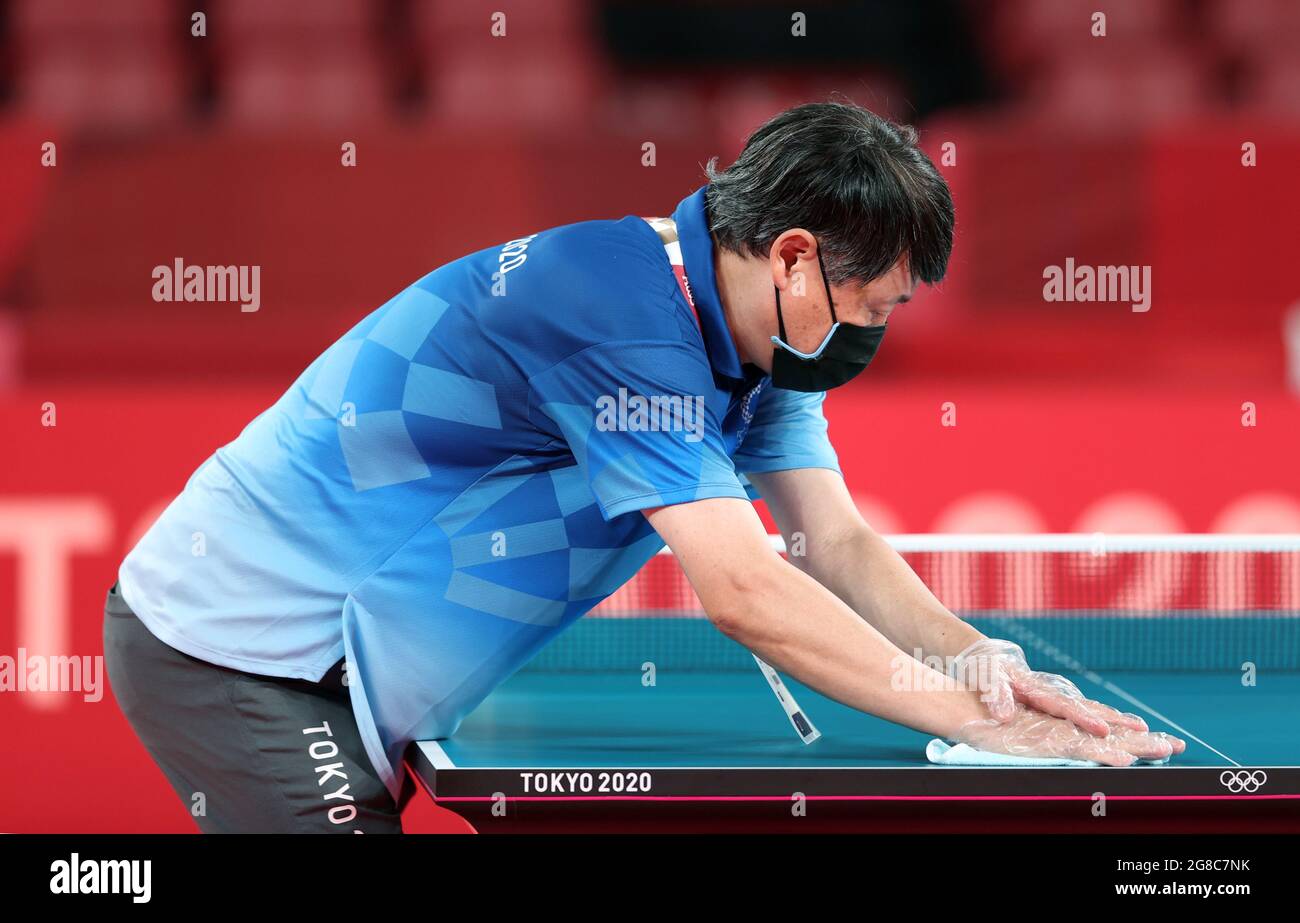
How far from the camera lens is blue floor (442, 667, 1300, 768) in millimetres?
2641

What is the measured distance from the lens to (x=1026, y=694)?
101 inches

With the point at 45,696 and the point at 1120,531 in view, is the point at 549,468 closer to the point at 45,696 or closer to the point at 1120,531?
the point at 45,696

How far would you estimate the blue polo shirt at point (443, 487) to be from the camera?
242 cm

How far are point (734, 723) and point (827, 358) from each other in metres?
0.79

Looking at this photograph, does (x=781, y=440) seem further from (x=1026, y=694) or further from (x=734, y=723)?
(x=1026, y=694)

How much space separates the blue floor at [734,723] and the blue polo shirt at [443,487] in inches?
8.7

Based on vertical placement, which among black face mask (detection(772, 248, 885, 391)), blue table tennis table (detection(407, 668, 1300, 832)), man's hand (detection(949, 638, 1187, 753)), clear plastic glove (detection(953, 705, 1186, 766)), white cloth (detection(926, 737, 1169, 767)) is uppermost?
black face mask (detection(772, 248, 885, 391))

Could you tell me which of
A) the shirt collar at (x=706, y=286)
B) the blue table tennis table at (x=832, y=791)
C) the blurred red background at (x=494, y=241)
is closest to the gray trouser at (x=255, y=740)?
the blue table tennis table at (x=832, y=791)

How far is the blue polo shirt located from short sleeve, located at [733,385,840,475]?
28 centimetres

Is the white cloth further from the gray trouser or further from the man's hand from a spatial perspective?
the gray trouser

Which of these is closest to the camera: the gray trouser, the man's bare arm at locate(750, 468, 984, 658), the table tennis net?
the gray trouser

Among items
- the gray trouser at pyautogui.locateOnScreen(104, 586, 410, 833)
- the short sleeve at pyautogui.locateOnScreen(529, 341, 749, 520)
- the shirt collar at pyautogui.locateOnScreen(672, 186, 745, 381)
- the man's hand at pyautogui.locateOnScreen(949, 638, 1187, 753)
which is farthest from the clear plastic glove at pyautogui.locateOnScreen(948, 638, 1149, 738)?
the gray trouser at pyautogui.locateOnScreen(104, 586, 410, 833)

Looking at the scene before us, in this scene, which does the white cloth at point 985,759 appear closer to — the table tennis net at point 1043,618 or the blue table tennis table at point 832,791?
the blue table tennis table at point 832,791
